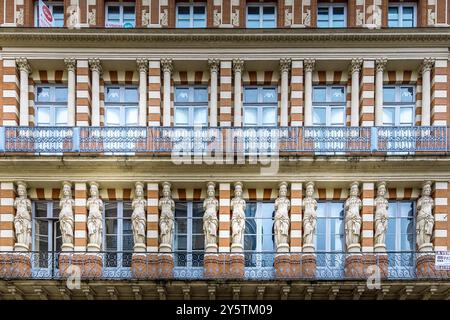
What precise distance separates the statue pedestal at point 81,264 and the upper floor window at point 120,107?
3914 millimetres

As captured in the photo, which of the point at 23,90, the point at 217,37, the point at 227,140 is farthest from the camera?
the point at 23,90

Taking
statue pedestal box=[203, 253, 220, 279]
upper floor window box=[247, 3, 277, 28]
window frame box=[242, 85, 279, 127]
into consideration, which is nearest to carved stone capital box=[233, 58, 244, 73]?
window frame box=[242, 85, 279, 127]

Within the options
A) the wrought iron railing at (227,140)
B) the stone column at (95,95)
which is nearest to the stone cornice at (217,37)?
the stone column at (95,95)

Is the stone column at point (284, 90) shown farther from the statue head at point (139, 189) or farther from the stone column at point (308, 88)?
the statue head at point (139, 189)

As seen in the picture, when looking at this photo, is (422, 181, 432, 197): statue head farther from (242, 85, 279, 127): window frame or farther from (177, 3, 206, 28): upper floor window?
(177, 3, 206, 28): upper floor window

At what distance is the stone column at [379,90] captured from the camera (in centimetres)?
1889

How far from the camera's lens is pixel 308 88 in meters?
19.1

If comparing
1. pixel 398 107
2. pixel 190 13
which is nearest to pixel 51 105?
pixel 190 13

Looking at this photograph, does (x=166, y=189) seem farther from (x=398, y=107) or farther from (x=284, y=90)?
(x=398, y=107)

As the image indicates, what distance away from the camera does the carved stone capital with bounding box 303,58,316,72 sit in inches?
749

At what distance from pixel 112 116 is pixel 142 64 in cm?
180

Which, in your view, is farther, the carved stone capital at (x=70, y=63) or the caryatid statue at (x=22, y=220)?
the carved stone capital at (x=70, y=63)

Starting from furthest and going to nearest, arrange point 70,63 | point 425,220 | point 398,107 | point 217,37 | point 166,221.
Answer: point 398,107 < point 70,63 < point 217,37 < point 166,221 < point 425,220
